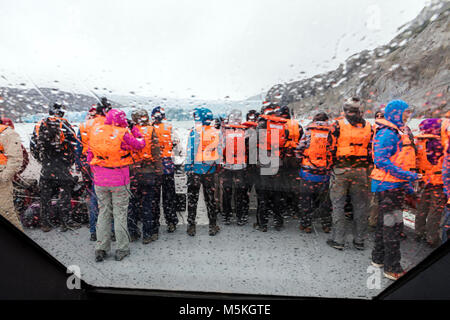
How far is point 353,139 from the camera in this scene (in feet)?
1.90

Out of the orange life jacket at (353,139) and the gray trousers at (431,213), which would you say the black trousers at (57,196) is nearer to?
the orange life jacket at (353,139)

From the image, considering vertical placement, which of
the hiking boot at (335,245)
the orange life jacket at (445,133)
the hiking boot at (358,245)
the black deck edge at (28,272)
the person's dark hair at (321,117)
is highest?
the person's dark hair at (321,117)

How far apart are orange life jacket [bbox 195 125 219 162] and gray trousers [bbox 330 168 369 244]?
393 millimetres

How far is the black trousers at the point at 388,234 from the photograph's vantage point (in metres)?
0.68

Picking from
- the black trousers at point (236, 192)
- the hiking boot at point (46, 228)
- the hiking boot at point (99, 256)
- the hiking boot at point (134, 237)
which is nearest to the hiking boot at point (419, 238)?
the black trousers at point (236, 192)

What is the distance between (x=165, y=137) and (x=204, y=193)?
254 millimetres

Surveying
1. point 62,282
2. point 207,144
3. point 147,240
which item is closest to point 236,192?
point 207,144

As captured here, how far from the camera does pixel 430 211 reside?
0.62 meters

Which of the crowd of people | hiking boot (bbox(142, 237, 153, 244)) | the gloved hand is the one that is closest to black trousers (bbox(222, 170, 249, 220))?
the crowd of people

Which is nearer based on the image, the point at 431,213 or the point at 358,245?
the point at 431,213

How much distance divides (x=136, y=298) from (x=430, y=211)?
1010 millimetres

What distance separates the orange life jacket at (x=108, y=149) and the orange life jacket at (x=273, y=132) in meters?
0.46

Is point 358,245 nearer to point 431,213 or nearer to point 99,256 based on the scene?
point 431,213
